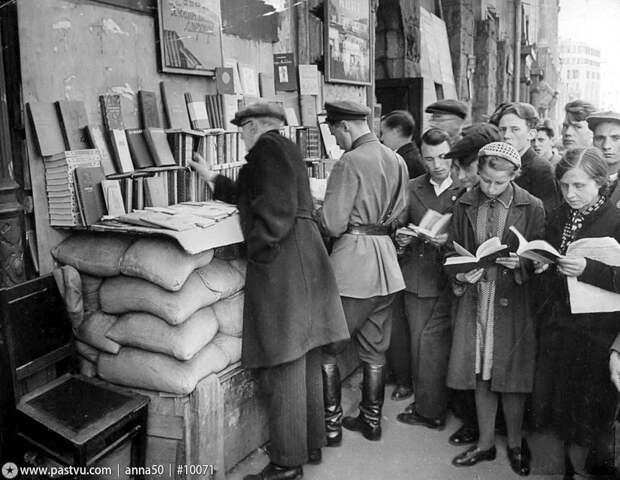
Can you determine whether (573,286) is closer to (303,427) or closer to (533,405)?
(533,405)

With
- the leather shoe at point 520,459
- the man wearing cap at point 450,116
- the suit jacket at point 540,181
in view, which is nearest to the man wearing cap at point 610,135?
the suit jacket at point 540,181

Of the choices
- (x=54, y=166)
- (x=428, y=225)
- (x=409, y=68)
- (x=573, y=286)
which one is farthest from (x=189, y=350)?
(x=409, y=68)

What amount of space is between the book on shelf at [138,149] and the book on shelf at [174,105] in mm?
285

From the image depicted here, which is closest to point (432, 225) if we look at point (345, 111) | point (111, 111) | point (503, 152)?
point (503, 152)

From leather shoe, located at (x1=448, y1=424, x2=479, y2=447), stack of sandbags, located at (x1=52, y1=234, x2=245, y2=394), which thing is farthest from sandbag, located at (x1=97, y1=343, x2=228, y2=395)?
leather shoe, located at (x1=448, y1=424, x2=479, y2=447)

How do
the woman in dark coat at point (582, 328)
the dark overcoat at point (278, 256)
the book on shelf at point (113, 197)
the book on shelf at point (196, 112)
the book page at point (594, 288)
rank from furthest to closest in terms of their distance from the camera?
the book on shelf at point (196, 112)
the book on shelf at point (113, 197)
the dark overcoat at point (278, 256)
the woman in dark coat at point (582, 328)
the book page at point (594, 288)

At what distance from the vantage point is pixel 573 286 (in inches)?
105

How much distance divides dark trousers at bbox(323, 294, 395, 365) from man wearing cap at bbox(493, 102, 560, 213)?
1.21 metres

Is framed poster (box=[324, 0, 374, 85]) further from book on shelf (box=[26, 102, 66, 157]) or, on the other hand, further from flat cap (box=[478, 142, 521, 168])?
book on shelf (box=[26, 102, 66, 157])

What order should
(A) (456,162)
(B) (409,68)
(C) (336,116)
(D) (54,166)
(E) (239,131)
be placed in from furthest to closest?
(B) (409,68) < (E) (239,131) < (A) (456,162) < (C) (336,116) < (D) (54,166)

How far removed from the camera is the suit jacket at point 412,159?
4.79 metres

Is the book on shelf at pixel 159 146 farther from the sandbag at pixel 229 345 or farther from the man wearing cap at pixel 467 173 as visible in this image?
the man wearing cap at pixel 467 173

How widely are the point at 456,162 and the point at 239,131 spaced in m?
1.61

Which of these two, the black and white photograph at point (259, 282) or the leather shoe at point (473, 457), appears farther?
the leather shoe at point (473, 457)
